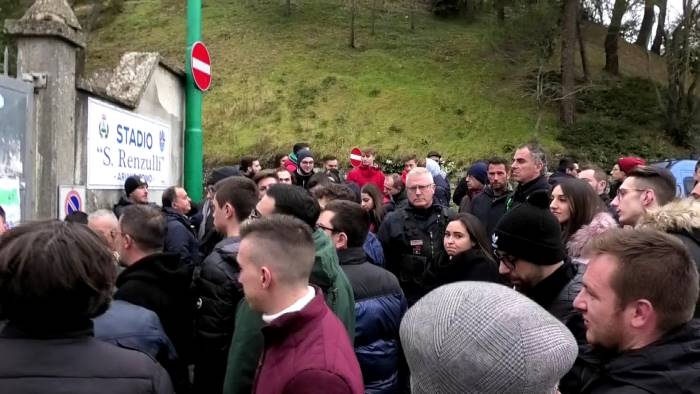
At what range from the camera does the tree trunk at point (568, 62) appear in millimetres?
24922

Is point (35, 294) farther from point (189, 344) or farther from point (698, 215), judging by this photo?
point (698, 215)

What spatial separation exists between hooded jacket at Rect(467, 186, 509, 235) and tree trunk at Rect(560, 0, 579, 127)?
69.0 ft

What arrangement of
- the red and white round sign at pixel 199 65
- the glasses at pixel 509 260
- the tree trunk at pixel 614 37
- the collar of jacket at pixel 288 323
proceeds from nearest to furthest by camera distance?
the collar of jacket at pixel 288 323
the glasses at pixel 509 260
the red and white round sign at pixel 199 65
the tree trunk at pixel 614 37

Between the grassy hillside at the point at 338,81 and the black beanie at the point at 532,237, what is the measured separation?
67.7 ft

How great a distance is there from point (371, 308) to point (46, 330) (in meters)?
1.95

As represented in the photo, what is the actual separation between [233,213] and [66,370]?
217 centimetres

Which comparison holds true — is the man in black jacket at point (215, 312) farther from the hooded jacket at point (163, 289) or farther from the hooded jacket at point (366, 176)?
the hooded jacket at point (366, 176)

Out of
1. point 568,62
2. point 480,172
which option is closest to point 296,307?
point 480,172

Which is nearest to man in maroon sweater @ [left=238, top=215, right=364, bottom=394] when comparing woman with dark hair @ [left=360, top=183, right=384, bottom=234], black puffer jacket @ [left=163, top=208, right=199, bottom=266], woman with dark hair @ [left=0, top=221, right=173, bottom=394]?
woman with dark hair @ [left=0, top=221, right=173, bottom=394]

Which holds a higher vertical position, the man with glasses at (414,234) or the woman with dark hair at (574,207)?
the woman with dark hair at (574,207)

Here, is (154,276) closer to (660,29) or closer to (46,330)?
(46,330)

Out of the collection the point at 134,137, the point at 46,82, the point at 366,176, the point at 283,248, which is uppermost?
the point at 46,82

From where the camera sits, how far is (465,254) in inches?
170

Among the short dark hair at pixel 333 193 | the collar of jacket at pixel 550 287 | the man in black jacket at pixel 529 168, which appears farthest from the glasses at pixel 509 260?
the man in black jacket at pixel 529 168
